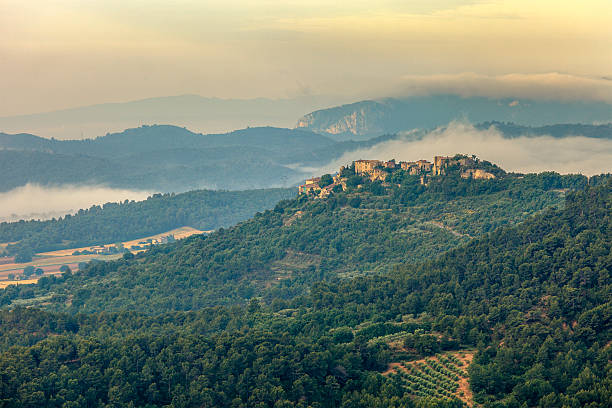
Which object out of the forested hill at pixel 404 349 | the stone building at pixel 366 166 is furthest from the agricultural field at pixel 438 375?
the stone building at pixel 366 166

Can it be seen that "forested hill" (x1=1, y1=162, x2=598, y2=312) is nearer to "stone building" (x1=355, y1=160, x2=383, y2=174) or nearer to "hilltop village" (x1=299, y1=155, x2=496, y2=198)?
"hilltop village" (x1=299, y1=155, x2=496, y2=198)

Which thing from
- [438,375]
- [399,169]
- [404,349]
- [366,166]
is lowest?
[438,375]

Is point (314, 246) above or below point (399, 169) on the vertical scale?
below

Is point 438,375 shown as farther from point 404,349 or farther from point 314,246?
point 314,246

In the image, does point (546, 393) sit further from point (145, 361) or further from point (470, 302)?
point (145, 361)

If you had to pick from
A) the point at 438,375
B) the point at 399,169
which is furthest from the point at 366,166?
the point at 438,375
